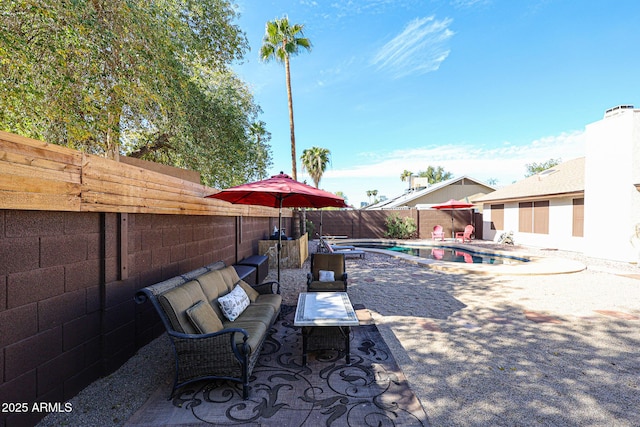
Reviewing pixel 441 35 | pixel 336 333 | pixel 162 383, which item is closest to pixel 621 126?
pixel 441 35

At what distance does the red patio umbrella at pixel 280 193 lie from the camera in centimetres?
423

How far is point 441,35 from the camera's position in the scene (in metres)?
11.9

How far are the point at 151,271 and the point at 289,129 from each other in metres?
11.9

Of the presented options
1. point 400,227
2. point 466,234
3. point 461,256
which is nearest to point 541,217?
point 466,234

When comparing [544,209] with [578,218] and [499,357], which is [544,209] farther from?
[499,357]

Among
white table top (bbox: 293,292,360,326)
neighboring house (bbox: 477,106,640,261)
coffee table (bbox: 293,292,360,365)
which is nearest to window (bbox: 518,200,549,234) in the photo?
neighboring house (bbox: 477,106,640,261)

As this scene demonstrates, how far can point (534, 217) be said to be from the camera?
1488 cm

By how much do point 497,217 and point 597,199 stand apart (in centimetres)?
637

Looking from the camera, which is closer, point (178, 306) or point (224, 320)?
point (178, 306)

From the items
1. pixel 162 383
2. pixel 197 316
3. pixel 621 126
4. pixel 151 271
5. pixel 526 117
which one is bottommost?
pixel 162 383

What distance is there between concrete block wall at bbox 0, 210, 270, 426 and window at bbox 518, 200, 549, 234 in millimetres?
17635

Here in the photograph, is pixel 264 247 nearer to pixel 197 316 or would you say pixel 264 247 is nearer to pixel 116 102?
pixel 116 102

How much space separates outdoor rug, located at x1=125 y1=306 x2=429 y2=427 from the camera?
240cm

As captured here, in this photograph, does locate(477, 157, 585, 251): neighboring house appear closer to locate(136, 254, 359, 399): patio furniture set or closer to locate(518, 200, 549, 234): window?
locate(518, 200, 549, 234): window
